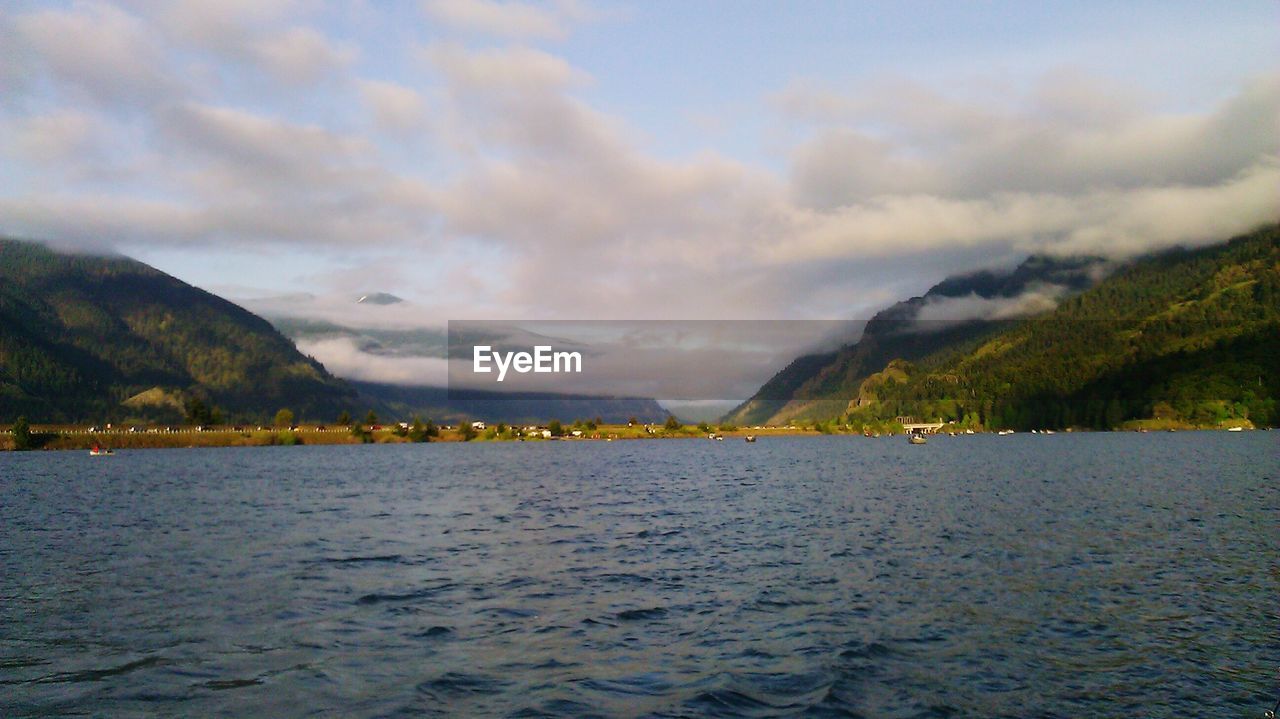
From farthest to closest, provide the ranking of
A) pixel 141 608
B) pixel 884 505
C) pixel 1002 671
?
pixel 884 505, pixel 141 608, pixel 1002 671

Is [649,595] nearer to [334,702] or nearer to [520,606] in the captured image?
[520,606]

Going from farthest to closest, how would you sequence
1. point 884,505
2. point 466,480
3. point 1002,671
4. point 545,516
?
point 466,480
point 884,505
point 545,516
point 1002,671

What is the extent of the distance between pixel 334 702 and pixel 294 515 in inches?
2485

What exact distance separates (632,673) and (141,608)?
1002 inches

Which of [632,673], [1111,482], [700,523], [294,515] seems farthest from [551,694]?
[1111,482]

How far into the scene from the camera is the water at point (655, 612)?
26047mm

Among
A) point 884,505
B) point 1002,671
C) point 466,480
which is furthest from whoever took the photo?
point 466,480

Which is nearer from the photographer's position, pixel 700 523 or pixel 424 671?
pixel 424 671

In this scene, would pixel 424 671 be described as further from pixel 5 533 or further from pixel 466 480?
pixel 466 480

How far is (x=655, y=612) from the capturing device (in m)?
37.5

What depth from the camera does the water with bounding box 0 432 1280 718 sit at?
26.0 m

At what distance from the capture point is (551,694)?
25922 millimetres

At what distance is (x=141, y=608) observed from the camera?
38.7m

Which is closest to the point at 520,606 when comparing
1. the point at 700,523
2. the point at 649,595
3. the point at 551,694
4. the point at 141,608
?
the point at 649,595
